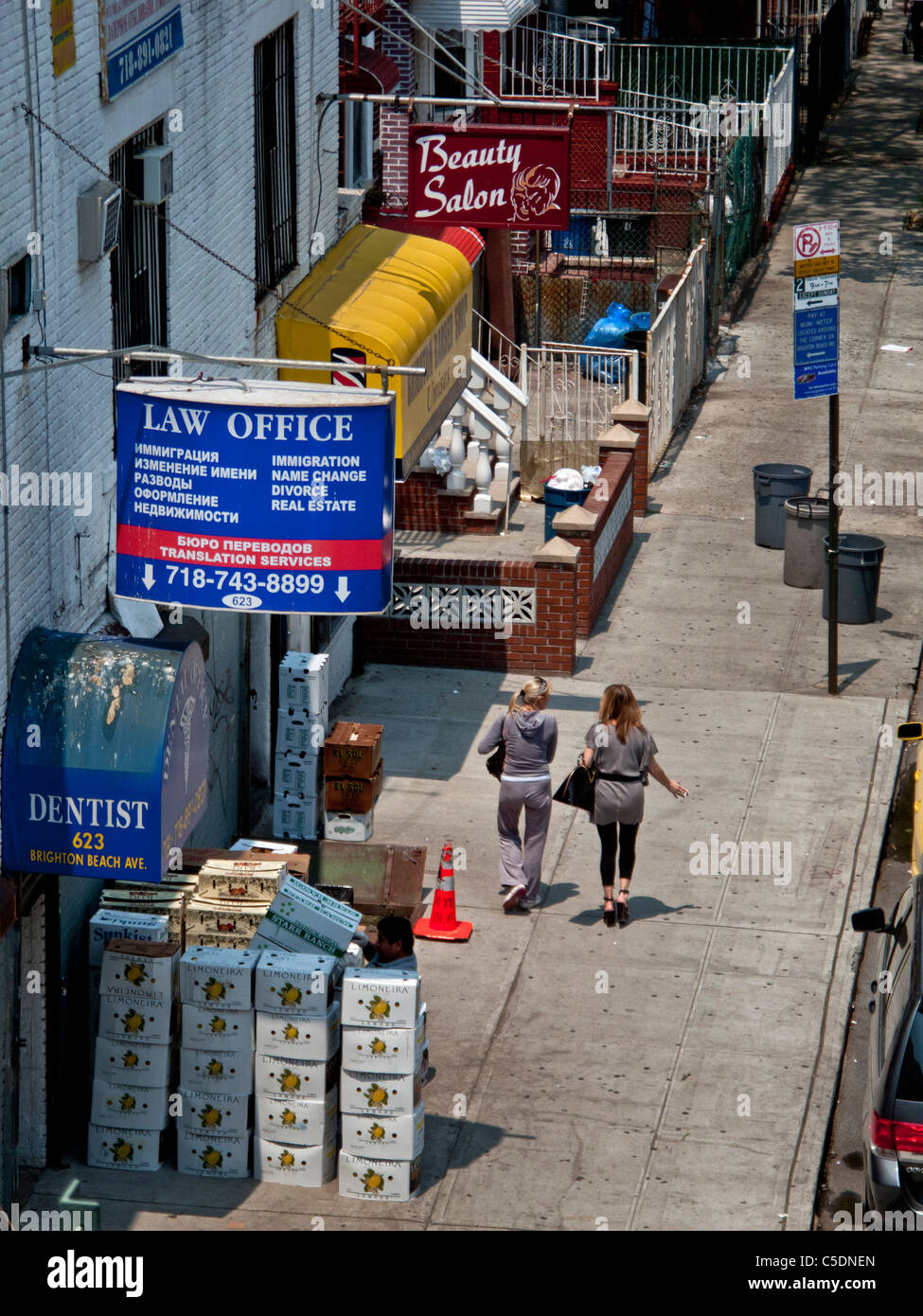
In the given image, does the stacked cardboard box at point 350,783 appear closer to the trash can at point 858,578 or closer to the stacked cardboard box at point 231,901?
the stacked cardboard box at point 231,901

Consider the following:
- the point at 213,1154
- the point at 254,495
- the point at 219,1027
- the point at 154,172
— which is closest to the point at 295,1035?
the point at 219,1027

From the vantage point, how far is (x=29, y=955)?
9906 mm

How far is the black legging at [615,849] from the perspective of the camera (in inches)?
497

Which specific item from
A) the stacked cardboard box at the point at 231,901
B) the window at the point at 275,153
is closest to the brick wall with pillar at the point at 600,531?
the window at the point at 275,153

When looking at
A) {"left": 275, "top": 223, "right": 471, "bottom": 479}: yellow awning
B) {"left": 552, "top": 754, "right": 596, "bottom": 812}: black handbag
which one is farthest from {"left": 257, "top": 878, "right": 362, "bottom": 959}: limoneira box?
{"left": 275, "top": 223, "right": 471, "bottom": 479}: yellow awning

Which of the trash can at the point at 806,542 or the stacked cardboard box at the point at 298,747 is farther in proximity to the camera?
the trash can at the point at 806,542

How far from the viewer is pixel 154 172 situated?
11133 millimetres

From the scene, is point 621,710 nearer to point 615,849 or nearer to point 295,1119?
point 615,849

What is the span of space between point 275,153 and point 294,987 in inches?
273

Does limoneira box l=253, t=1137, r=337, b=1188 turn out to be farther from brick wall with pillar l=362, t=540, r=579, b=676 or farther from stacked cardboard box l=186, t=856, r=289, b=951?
brick wall with pillar l=362, t=540, r=579, b=676

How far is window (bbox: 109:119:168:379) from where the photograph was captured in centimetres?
1105

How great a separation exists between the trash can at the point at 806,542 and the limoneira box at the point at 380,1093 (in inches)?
393
